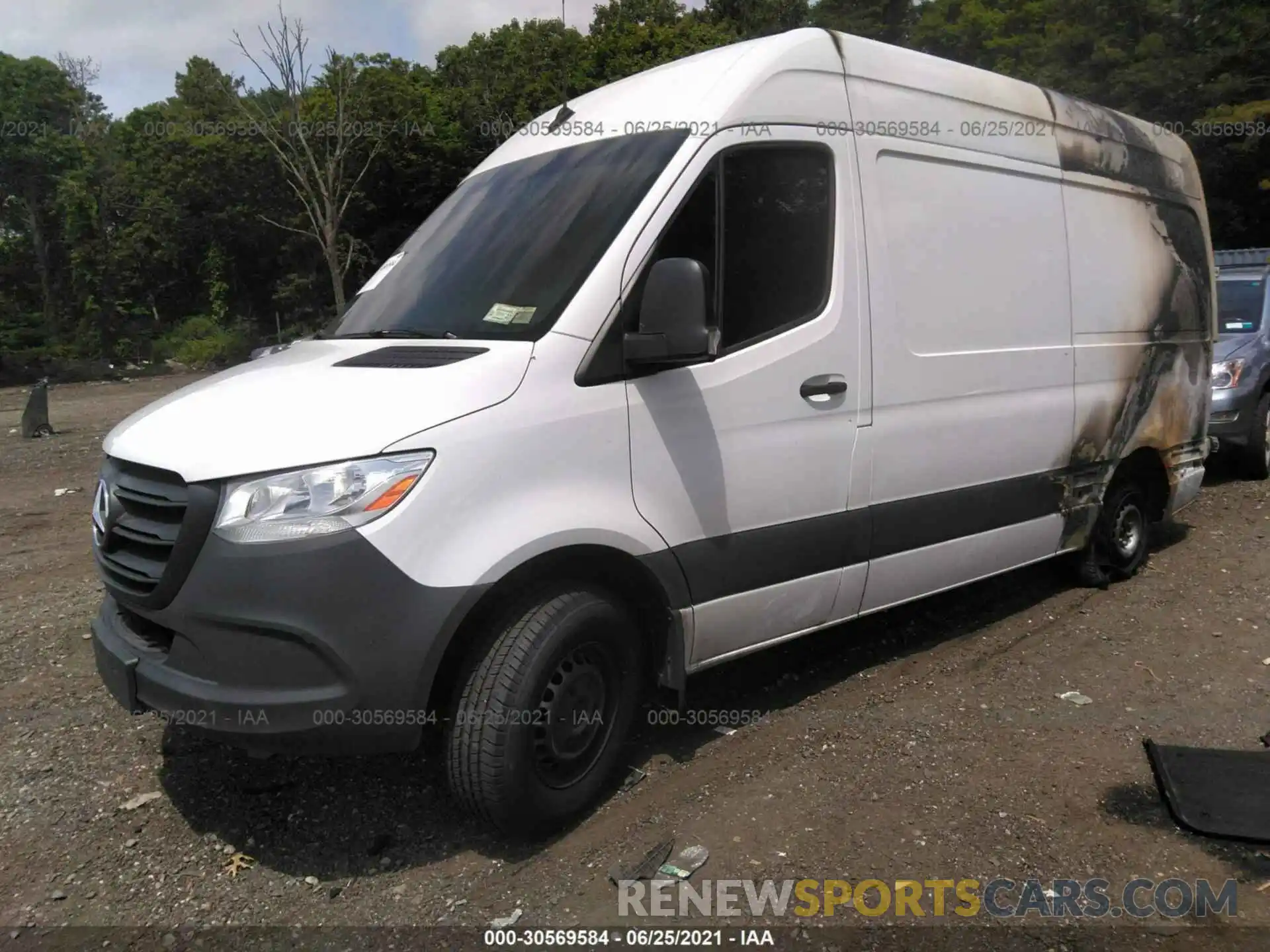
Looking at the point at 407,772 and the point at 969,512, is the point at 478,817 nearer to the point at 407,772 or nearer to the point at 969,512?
the point at 407,772

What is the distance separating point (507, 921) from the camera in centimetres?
291

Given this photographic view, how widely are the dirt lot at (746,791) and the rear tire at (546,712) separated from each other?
21 centimetres

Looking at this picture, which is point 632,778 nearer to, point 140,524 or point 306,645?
point 306,645

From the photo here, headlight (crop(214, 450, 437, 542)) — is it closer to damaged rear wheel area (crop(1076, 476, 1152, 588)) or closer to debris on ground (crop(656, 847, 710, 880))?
debris on ground (crop(656, 847, 710, 880))

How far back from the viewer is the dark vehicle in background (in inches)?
336

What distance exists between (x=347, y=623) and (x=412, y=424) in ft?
1.96

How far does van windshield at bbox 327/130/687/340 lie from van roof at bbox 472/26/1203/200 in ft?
0.49

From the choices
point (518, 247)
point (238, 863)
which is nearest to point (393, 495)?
point (518, 247)

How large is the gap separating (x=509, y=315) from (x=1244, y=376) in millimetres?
7726

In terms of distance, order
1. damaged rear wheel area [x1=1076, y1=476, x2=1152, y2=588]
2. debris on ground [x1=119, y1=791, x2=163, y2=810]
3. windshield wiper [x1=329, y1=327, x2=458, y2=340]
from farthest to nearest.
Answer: damaged rear wheel area [x1=1076, y1=476, x2=1152, y2=588]
debris on ground [x1=119, y1=791, x2=163, y2=810]
windshield wiper [x1=329, y1=327, x2=458, y2=340]

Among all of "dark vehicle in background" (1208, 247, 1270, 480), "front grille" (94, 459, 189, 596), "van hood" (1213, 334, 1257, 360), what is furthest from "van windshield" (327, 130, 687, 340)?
"van hood" (1213, 334, 1257, 360)

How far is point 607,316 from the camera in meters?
3.27

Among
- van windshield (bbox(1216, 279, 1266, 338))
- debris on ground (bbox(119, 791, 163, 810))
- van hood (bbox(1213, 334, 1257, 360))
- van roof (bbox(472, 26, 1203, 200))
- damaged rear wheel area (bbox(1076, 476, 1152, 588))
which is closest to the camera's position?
debris on ground (bbox(119, 791, 163, 810))

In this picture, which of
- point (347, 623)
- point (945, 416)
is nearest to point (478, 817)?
point (347, 623)
